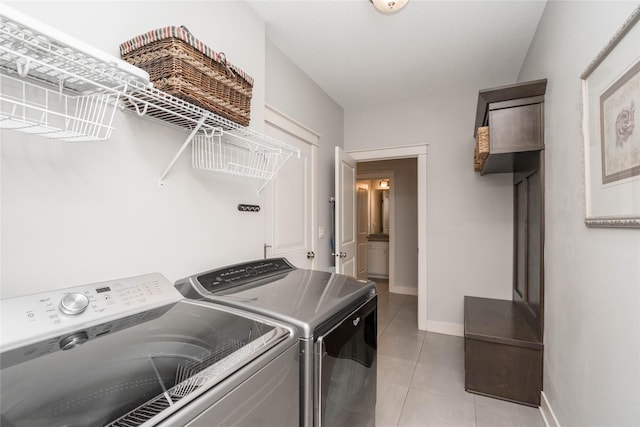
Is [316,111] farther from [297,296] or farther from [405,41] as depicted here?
[297,296]

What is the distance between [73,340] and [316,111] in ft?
8.79

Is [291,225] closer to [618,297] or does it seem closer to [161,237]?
[161,237]

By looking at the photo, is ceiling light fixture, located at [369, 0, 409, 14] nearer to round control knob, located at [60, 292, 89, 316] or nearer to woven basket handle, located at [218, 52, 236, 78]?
woven basket handle, located at [218, 52, 236, 78]

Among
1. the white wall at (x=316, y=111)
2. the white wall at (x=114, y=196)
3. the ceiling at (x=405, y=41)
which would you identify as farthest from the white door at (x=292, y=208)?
the ceiling at (x=405, y=41)

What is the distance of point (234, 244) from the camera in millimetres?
1726

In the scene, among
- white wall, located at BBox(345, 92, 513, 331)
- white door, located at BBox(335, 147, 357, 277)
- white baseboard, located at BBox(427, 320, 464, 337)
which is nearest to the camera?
white door, located at BBox(335, 147, 357, 277)

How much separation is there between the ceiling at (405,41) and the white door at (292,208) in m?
0.68

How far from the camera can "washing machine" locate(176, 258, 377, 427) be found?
3.41 feet

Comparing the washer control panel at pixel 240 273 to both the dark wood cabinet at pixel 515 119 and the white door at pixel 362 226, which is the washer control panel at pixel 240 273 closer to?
the dark wood cabinet at pixel 515 119

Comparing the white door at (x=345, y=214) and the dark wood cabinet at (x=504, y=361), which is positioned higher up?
the white door at (x=345, y=214)

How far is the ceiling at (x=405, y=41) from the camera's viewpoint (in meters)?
1.93

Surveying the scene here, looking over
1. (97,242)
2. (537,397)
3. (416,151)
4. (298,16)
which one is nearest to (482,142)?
(416,151)

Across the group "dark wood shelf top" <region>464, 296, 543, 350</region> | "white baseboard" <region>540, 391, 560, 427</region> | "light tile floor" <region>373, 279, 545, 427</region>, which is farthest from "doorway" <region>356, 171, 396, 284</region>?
"white baseboard" <region>540, 391, 560, 427</region>

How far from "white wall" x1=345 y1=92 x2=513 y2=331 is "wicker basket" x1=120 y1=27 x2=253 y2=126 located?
2.66 meters
